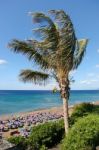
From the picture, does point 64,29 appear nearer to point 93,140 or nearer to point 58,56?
point 58,56

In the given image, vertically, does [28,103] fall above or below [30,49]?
below

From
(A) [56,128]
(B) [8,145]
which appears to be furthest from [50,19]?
(B) [8,145]

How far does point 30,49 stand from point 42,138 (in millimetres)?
4887

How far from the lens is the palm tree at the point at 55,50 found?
57.3 feet

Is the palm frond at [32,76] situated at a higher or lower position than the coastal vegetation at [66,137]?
higher

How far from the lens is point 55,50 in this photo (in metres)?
17.8

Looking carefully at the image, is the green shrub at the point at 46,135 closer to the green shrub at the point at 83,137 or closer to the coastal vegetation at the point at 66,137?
the coastal vegetation at the point at 66,137

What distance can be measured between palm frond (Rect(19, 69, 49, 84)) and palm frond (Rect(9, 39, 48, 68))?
0.59 m

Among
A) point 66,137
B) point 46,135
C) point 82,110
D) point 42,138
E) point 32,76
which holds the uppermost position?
point 32,76

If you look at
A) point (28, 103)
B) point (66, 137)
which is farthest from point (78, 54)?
point (28, 103)

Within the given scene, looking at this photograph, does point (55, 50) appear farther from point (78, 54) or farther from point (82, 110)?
point (82, 110)

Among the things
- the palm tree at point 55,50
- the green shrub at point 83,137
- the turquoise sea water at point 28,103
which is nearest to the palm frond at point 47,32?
the palm tree at point 55,50

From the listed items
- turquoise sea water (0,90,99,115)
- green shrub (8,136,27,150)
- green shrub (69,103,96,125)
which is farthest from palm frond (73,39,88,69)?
turquoise sea water (0,90,99,115)

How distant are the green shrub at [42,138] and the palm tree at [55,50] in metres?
0.52
